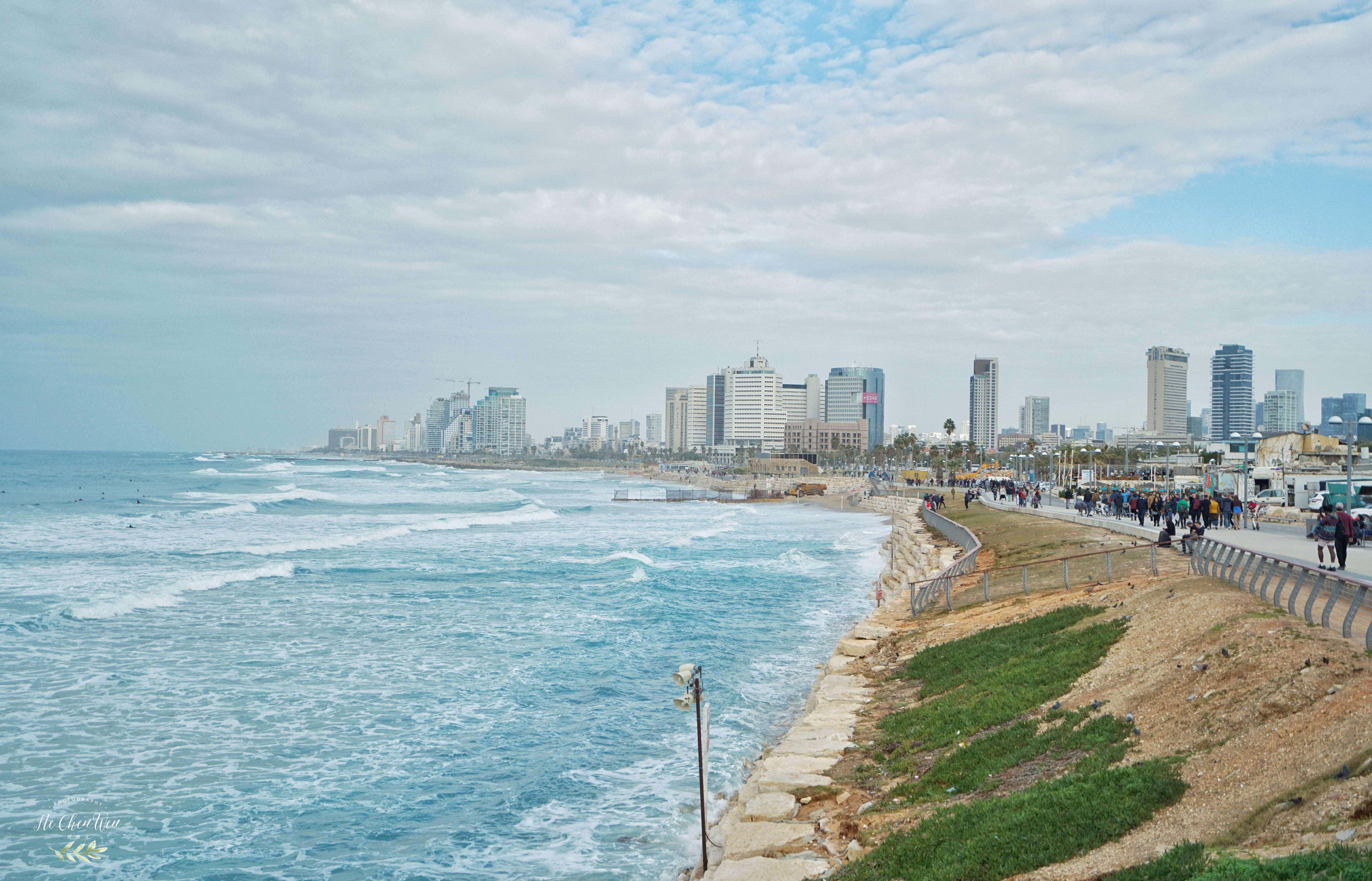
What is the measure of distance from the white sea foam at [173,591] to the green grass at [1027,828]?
28.2 metres

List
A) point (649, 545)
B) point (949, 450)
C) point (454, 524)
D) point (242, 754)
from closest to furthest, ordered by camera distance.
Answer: point (242, 754) < point (649, 545) < point (454, 524) < point (949, 450)

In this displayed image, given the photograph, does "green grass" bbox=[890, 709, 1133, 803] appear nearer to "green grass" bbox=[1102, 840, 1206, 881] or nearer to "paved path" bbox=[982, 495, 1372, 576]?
"green grass" bbox=[1102, 840, 1206, 881]

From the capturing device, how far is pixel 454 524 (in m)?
65.4

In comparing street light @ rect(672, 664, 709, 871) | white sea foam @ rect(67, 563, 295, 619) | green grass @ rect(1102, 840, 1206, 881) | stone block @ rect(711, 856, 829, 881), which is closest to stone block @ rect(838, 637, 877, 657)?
street light @ rect(672, 664, 709, 871)

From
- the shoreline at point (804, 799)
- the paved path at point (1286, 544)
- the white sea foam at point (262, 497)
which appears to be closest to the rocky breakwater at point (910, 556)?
the paved path at point (1286, 544)

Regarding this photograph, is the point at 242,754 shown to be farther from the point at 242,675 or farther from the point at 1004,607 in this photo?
the point at 1004,607

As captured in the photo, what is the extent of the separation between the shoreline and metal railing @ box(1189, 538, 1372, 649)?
681 centimetres

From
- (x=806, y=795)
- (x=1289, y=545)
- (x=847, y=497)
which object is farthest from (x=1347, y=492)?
(x=847, y=497)

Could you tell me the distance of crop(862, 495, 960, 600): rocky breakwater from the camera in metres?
34.3

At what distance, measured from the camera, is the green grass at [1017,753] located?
1058 centimetres

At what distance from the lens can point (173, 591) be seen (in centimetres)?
3297

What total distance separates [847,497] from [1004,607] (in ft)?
293

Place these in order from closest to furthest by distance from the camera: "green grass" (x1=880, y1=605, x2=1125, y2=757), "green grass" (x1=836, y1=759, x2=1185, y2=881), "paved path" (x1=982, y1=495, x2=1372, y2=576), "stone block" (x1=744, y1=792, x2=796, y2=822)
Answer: "green grass" (x1=836, y1=759, x2=1185, y2=881), "stone block" (x1=744, y1=792, x2=796, y2=822), "green grass" (x1=880, y1=605, x2=1125, y2=757), "paved path" (x1=982, y1=495, x2=1372, y2=576)

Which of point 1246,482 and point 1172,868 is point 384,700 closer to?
point 1172,868
